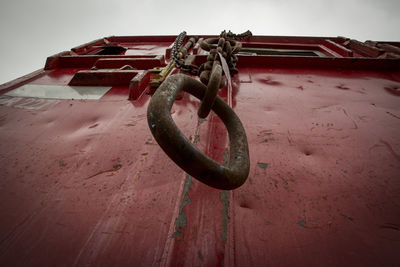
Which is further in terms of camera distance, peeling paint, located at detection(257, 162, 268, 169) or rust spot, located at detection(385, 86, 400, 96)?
rust spot, located at detection(385, 86, 400, 96)

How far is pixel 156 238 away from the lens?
46cm

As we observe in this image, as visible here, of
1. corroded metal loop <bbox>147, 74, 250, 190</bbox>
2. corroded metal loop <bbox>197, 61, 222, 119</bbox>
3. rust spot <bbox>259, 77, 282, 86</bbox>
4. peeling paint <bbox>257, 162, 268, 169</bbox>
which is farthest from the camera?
rust spot <bbox>259, 77, 282, 86</bbox>

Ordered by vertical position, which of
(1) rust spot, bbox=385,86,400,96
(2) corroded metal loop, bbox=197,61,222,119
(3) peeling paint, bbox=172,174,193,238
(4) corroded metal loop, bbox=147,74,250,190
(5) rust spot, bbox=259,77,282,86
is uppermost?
(5) rust spot, bbox=259,77,282,86

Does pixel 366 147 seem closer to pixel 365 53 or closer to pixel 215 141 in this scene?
pixel 215 141

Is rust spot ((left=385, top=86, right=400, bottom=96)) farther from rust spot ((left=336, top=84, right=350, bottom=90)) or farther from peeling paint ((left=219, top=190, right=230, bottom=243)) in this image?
peeling paint ((left=219, top=190, right=230, bottom=243))

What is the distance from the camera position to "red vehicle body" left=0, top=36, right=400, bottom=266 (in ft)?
1.43

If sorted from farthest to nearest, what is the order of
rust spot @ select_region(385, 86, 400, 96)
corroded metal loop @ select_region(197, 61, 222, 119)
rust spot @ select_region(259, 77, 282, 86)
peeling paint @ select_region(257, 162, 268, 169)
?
1. rust spot @ select_region(259, 77, 282, 86)
2. rust spot @ select_region(385, 86, 400, 96)
3. peeling paint @ select_region(257, 162, 268, 169)
4. corroded metal loop @ select_region(197, 61, 222, 119)

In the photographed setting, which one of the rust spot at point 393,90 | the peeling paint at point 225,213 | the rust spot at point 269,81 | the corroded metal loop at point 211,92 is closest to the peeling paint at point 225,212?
the peeling paint at point 225,213


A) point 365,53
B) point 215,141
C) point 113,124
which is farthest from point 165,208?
point 365,53

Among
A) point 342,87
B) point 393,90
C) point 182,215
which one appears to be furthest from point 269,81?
point 182,215

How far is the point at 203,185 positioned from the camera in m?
0.57

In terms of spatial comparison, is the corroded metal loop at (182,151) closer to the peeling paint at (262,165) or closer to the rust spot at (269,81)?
the peeling paint at (262,165)

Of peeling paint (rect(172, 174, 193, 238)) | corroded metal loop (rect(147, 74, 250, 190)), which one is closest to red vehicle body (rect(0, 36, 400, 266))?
peeling paint (rect(172, 174, 193, 238))

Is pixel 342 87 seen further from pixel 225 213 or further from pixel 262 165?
pixel 225 213
